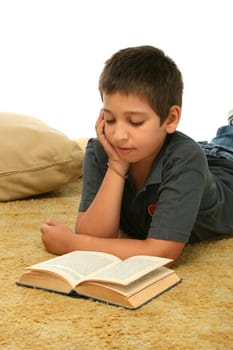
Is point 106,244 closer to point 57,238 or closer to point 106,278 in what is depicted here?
point 57,238

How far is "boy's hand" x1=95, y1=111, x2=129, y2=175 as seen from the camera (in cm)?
136

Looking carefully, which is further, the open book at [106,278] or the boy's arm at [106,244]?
the boy's arm at [106,244]

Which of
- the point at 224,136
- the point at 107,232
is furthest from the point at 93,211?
the point at 224,136

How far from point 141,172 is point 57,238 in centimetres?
Result: 27

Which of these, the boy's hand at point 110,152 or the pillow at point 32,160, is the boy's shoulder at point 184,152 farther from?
the pillow at point 32,160

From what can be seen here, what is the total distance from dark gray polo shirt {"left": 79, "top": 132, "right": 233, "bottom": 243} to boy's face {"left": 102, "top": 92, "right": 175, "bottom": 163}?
70mm

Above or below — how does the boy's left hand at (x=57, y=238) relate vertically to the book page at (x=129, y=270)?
below

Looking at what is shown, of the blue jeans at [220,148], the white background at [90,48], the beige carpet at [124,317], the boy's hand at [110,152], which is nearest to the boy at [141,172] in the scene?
the boy's hand at [110,152]

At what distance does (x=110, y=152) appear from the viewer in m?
1.37

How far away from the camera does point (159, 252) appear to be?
4.09 feet

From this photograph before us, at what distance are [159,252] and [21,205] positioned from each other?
72 cm

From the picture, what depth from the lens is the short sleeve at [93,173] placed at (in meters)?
1.47

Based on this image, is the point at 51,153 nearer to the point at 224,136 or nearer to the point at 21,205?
the point at 21,205

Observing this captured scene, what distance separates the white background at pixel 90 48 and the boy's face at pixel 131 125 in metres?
1.68
